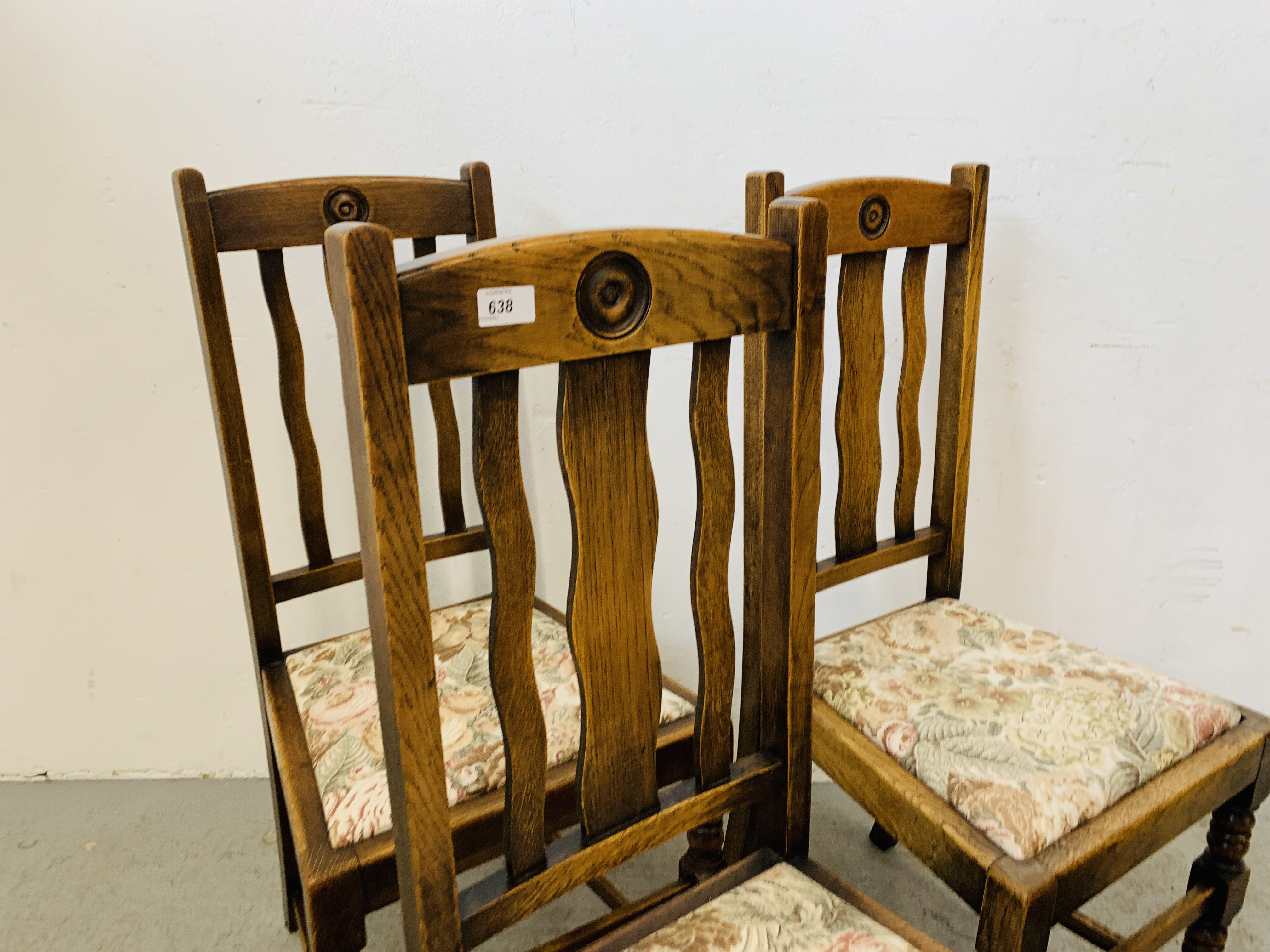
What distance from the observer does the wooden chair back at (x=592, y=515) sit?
541 mm

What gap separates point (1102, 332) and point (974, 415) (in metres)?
0.25

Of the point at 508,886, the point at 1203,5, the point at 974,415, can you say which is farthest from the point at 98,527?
the point at 1203,5

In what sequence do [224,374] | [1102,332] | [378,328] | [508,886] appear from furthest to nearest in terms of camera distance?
1. [1102,332]
2. [224,374]
3. [508,886]
4. [378,328]

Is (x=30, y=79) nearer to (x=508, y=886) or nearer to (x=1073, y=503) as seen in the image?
(x=508, y=886)

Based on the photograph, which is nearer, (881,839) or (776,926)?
(776,926)

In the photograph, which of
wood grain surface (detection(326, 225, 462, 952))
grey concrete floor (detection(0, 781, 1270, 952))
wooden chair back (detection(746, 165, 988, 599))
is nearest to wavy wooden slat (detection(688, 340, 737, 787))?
wood grain surface (detection(326, 225, 462, 952))

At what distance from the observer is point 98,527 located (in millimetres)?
1602

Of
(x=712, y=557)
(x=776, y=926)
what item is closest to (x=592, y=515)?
(x=712, y=557)

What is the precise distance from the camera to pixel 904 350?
125 centimetres

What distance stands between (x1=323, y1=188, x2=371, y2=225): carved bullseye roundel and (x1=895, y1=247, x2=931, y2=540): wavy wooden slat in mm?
745

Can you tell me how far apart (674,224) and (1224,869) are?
1.22 metres

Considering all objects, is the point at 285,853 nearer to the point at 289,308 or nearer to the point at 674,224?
the point at 289,308

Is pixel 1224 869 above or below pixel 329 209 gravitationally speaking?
below

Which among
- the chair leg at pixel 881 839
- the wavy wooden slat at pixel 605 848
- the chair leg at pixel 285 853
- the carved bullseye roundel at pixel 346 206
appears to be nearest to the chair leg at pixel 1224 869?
the chair leg at pixel 881 839
